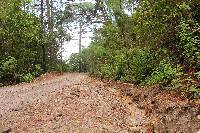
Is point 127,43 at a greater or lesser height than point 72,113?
greater

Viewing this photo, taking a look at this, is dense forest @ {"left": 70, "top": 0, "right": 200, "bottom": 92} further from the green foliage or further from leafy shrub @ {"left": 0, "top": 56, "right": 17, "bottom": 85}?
leafy shrub @ {"left": 0, "top": 56, "right": 17, "bottom": 85}

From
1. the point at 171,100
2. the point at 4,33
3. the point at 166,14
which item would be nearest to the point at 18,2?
the point at 4,33

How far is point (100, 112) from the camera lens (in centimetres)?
915

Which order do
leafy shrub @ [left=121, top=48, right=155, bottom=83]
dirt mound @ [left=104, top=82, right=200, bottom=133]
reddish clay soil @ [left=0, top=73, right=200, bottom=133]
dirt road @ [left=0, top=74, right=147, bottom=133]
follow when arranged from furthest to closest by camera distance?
1. leafy shrub @ [left=121, top=48, right=155, bottom=83]
2. dirt road @ [left=0, top=74, right=147, bottom=133]
3. reddish clay soil @ [left=0, top=73, right=200, bottom=133]
4. dirt mound @ [left=104, top=82, right=200, bottom=133]

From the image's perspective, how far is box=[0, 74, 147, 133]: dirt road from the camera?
8055mm

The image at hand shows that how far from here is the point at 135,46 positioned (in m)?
15.9

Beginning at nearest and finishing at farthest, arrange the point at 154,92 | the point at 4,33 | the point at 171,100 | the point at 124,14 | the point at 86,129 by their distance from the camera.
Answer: the point at 86,129 < the point at 171,100 < the point at 154,92 < the point at 124,14 < the point at 4,33

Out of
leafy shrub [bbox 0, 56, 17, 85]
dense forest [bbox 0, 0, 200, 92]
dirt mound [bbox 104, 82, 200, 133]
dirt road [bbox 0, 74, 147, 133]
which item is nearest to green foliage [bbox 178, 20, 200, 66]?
dense forest [bbox 0, 0, 200, 92]

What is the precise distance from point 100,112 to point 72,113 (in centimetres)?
68

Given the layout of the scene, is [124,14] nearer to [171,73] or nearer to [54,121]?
[171,73]

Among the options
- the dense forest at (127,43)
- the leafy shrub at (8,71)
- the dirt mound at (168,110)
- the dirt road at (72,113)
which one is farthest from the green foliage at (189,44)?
the leafy shrub at (8,71)

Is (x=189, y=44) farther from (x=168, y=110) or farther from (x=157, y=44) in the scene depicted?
(x=168, y=110)

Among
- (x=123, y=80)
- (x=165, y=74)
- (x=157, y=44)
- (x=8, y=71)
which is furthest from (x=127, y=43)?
(x=8, y=71)

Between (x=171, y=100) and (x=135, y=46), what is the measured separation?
6.83 metres
